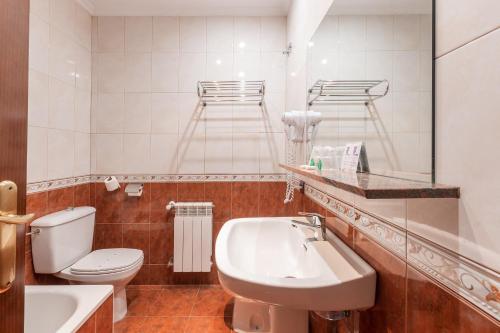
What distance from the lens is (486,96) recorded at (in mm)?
446

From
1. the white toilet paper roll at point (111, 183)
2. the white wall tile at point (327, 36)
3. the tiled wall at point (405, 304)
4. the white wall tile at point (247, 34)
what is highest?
the white wall tile at point (247, 34)

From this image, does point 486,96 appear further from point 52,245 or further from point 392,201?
point 52,245

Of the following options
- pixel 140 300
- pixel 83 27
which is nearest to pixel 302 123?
pixel 140 300

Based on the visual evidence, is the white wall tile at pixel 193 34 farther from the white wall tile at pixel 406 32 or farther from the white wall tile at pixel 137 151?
the white wall tile at pixel 406 32

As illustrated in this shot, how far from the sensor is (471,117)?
0.48 m

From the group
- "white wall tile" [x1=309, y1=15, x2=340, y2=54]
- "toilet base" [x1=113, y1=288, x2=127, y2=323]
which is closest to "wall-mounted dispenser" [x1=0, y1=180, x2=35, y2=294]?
"white wall tile" [x1=309, y1=15, x2=340, y2=54]

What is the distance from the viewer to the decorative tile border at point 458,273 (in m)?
0.44

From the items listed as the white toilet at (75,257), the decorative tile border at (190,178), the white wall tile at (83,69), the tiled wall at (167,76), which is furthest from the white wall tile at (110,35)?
the white toilet at (75,257)

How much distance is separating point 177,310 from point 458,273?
1997mm

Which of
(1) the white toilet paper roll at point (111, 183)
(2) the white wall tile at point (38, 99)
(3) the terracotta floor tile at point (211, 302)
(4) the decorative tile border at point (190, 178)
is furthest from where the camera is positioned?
(4) the decorative tile border at point (190, 178)

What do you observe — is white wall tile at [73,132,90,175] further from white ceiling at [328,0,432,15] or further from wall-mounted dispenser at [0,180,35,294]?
white ceiling at [328,0,432,15]

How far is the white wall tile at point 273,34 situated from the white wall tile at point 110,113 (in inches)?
53.6

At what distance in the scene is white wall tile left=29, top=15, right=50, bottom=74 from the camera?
168 cm

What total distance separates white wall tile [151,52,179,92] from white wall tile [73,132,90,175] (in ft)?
2.37
